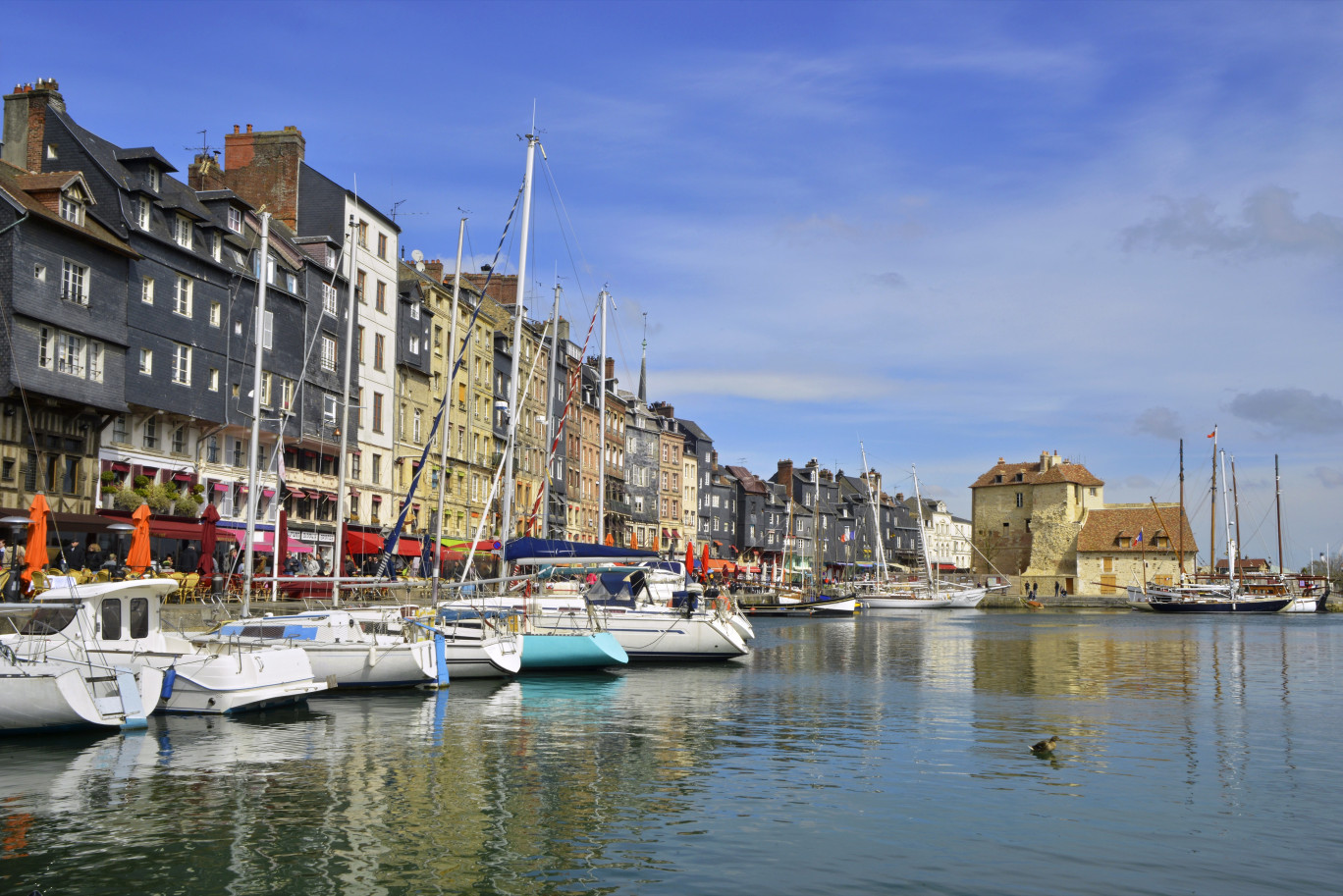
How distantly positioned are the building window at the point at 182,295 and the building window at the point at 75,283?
510 cm

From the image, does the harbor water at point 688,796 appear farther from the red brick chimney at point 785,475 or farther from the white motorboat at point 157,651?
the red brick chimney at point 785,475

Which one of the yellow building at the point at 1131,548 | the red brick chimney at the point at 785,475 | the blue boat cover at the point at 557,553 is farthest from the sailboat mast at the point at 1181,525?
the blue boat cover at the point at 557,553

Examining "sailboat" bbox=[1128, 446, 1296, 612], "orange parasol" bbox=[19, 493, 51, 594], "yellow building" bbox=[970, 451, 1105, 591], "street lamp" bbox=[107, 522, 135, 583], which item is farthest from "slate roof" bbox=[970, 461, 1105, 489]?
"orange parasol" bbox=[19, 493, 51, 594]

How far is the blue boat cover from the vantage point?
39.7m

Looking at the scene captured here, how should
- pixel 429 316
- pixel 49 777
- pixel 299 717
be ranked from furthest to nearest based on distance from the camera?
1. pixel 429 316
2. pixel 299 717
3. pixel 49 777

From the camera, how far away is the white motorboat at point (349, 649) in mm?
29359

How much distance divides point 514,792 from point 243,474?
38.4 meters

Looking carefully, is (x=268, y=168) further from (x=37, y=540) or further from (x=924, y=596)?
(x=924, y=596)

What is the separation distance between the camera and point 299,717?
26.0m

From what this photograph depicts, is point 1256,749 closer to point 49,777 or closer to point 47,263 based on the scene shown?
point 49,777

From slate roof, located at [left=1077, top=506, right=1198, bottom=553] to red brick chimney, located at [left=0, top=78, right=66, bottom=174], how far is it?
113 metres

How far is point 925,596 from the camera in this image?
380ft

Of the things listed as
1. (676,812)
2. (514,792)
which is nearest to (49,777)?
(514,792)

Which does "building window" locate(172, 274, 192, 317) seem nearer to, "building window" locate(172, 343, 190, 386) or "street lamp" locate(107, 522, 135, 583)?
"building window" locate(172, 343, 190, 386)
